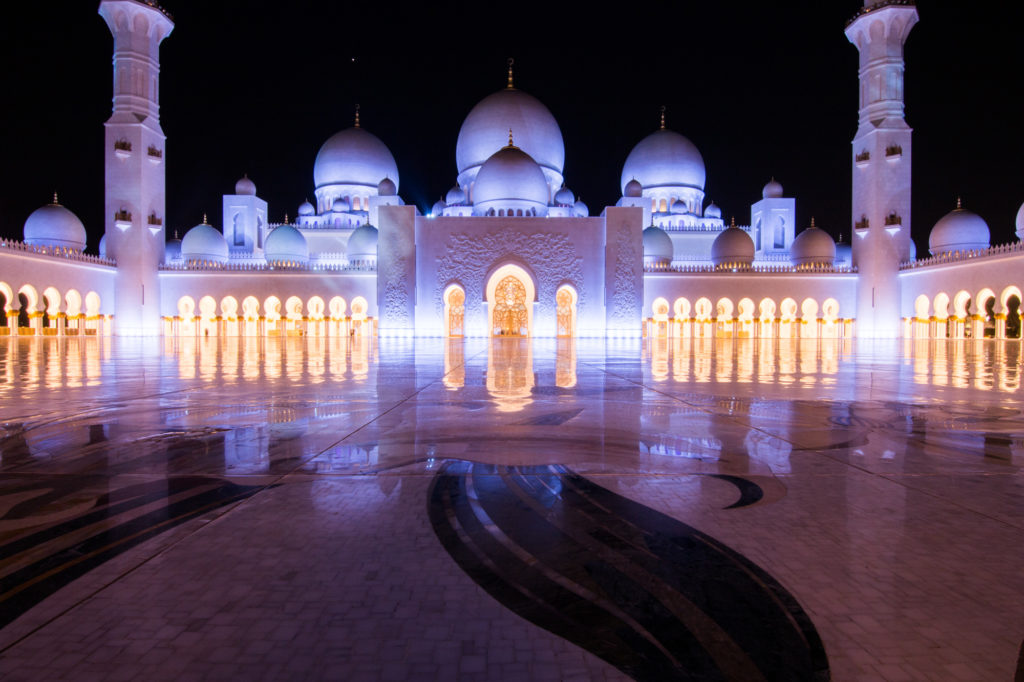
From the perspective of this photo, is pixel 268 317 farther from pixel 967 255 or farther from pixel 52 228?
pixel 967 255

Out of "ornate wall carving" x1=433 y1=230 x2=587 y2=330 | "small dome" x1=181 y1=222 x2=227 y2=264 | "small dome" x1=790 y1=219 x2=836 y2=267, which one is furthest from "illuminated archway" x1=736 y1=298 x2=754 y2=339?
"small dome" x1=181 y1=222 x2=227 y2=264

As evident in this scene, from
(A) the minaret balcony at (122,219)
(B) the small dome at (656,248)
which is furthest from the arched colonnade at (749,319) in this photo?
(A) the minaret balcony at (122,219)

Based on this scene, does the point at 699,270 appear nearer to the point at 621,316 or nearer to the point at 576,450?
the point at 621,316

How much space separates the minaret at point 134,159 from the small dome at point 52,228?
173 cm

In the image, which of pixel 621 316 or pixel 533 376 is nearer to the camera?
pixel 533 376

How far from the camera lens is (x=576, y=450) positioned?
169cm

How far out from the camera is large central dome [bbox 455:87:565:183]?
74.2ft

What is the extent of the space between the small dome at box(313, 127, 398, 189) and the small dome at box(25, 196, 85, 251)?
9137mm

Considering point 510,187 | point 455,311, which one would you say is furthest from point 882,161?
point 455,311

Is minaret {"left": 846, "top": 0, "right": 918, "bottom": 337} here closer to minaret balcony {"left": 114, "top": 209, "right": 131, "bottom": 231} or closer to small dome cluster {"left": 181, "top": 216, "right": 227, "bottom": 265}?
small dome cluster {"left": 181, "top": 216, "right": 227, "bottom": 265}

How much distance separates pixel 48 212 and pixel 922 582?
2606 cm

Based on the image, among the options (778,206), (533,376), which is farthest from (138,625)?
(778,206)

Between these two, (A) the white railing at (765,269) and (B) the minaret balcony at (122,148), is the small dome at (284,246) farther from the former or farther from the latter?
(A) the white railing at (765,269)

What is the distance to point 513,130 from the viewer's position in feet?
73.8
